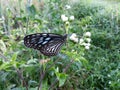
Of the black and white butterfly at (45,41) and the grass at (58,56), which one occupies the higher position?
the black and white butterfly at (45,41)

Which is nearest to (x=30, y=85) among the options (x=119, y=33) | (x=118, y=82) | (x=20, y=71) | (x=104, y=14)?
(x=20, y=71)

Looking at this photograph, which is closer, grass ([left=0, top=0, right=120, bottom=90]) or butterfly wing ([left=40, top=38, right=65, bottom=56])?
butterfly wing ([left=40, top=38, right=65, bottom=56])

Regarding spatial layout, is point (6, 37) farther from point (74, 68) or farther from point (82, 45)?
point (82, 45)

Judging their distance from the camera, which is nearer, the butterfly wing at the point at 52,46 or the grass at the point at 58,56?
the butterfly wing at the point at 52,46

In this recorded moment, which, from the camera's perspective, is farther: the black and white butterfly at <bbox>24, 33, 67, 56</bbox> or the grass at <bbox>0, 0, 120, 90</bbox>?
the grass at <bbox>0, 0, 120, 90</bbox>

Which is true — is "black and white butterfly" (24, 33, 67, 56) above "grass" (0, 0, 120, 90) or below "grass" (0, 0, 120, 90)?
above

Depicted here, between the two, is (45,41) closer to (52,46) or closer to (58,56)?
(52,46)
